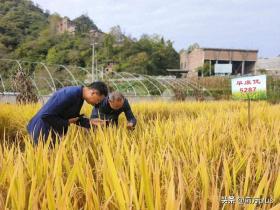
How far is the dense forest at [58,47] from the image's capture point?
102 feet

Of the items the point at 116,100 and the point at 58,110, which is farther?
the point at 116,100

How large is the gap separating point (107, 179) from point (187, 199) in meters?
0.26

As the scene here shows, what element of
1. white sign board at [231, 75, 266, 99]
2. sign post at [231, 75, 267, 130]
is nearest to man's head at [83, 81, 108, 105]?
sign post at [231, 75, 267, 130]

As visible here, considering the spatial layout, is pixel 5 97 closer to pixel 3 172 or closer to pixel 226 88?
pixel 3 172

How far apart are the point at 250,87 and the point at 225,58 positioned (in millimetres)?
52936

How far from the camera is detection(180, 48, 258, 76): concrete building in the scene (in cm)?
5362

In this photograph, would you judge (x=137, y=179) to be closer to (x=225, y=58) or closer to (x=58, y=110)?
(x=58, y=110)

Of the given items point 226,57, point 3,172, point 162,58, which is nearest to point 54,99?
point 3,172

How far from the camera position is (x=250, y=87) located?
4664mm

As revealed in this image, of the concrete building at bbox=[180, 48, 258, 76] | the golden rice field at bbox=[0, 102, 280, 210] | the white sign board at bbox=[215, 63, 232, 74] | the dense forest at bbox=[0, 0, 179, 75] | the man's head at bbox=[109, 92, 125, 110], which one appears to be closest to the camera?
the golden rice field at bbox=[0, 102, 280, 210]

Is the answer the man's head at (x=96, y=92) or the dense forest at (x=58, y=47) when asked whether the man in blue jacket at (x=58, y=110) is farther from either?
the dense forest at (x=58, y=47)

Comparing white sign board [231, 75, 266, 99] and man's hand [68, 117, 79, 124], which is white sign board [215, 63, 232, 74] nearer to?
white sign board [231, 75, 266, 99]

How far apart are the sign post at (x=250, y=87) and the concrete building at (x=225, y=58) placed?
4743 centimetres

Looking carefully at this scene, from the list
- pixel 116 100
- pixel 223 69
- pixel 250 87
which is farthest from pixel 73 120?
pixel 223 69
